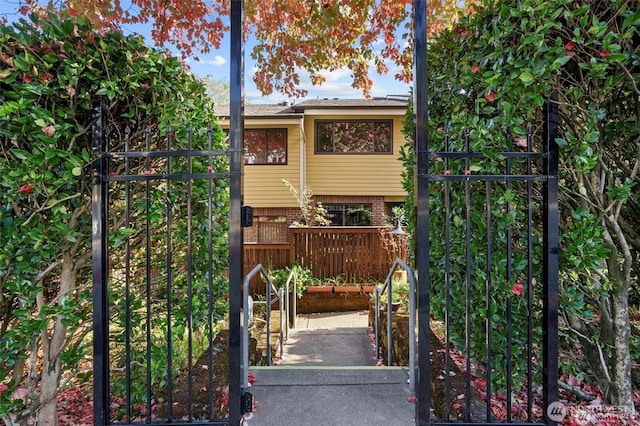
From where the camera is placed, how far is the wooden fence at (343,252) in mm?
7418

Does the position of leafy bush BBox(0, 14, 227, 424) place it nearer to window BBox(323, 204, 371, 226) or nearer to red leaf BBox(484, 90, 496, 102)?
red leaf BBox(484, 90, 496, 102)

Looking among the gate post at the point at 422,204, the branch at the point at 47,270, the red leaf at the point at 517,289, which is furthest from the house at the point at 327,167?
the red leaf at the point at 517,289

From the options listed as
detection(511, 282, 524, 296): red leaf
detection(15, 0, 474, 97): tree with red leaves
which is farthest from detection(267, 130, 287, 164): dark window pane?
detection(511, 282, 524, 296): red leaf

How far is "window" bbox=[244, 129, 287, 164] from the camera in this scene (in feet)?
36.1

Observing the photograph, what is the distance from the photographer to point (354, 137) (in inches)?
434

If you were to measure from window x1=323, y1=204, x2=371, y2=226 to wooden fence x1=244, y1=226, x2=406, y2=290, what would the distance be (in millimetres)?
3538

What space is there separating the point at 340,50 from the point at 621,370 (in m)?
4.71

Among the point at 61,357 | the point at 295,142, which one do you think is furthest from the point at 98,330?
the point at 295,142

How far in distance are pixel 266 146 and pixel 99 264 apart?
31.5ft

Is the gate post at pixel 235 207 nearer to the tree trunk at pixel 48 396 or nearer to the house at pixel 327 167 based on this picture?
the tree trunk at pixel 48 396

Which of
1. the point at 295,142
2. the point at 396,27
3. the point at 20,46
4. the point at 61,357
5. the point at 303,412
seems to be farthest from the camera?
the point at 295,142

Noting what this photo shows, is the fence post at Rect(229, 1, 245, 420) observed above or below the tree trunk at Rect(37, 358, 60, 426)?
above

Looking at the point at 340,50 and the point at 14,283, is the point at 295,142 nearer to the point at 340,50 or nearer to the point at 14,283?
the point at 340,50

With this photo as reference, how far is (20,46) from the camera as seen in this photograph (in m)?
1.78
